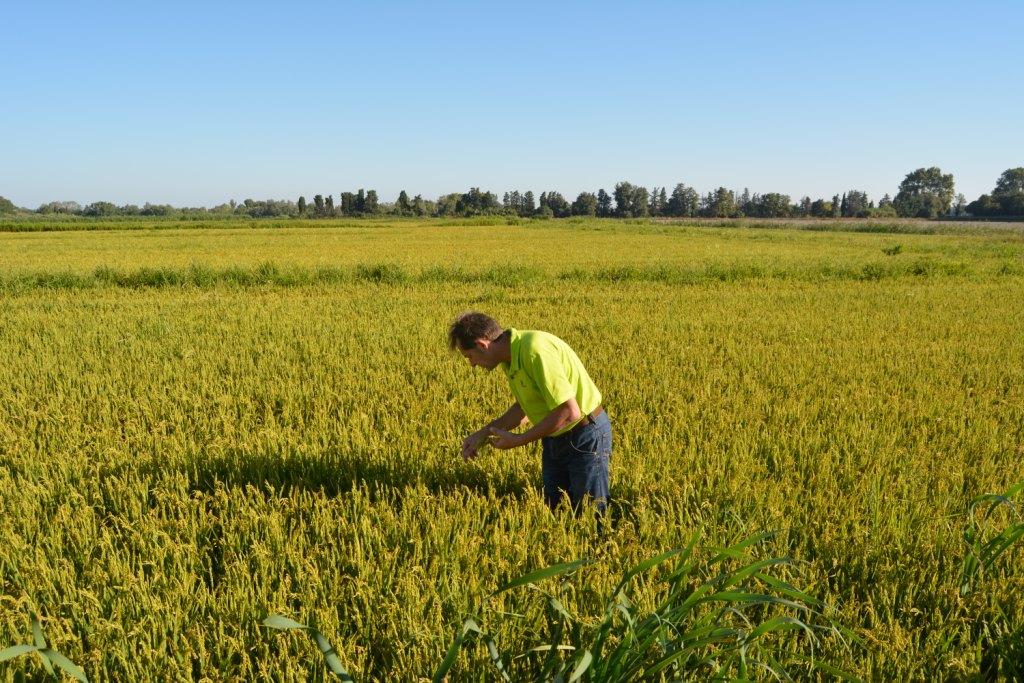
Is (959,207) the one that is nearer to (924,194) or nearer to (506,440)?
(924,194)

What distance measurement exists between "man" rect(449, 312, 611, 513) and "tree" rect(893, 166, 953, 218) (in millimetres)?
115563

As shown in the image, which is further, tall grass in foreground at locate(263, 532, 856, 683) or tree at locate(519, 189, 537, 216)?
tree at locate(519, 189, 537, 216)

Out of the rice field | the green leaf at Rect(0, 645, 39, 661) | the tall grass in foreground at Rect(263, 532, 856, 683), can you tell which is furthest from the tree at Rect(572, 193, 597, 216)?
the green leaf at Rect(0, 645, 39, 661)

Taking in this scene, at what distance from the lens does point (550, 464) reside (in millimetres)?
3211

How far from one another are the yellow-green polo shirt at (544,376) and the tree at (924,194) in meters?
116

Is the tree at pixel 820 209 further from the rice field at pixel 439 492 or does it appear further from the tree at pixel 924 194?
the rice field at pixel 439 492

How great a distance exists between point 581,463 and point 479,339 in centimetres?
84

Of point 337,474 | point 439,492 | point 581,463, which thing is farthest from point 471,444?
point 337,474

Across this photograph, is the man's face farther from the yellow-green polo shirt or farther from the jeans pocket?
the jeans pocket

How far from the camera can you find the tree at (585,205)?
4368 inches

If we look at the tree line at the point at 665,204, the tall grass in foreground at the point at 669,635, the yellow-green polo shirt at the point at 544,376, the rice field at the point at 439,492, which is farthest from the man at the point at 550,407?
the tree line at the point at 665,204

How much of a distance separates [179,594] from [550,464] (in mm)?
1738

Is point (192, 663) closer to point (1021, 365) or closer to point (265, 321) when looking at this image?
point (265, 321)

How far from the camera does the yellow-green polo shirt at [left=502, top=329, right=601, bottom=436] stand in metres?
2.80
